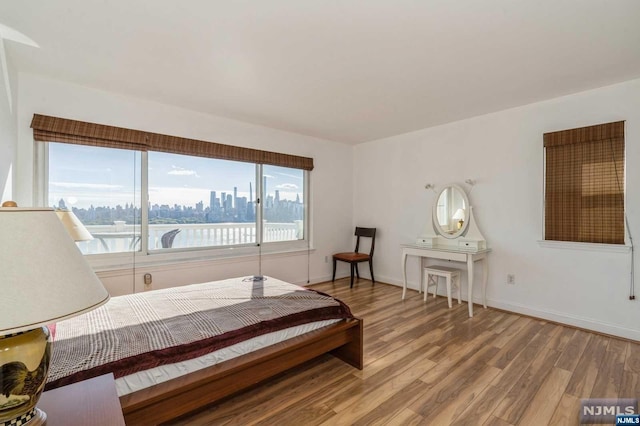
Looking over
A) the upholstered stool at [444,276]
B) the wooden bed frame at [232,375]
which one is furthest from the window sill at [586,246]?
the wooden bed frame at [232,375]

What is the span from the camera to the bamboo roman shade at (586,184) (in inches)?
114

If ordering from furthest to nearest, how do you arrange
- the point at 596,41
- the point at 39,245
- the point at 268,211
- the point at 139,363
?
the point at 268,211 < the point at 596,41 < the point at 139,363 < the point at 39,245

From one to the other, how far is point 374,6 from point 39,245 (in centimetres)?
196

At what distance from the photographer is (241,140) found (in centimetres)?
407

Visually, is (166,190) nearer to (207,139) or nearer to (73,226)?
(207,139)

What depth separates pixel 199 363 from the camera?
1.70 metres

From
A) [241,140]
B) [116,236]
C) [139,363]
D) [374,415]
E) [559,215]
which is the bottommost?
[374,415]

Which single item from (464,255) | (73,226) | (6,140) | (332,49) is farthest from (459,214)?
(6,140)

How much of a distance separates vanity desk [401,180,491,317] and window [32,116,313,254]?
193cm

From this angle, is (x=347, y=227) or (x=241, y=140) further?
(x=347, y=227)

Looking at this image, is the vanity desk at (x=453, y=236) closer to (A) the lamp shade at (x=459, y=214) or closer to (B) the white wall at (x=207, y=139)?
(A) the lamp shade at (x=459, y=214)

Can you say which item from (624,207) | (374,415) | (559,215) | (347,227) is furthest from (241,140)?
(624,207)

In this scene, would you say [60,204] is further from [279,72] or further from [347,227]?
[347,227]

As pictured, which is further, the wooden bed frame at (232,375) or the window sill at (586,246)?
the window sill at (586,246)
